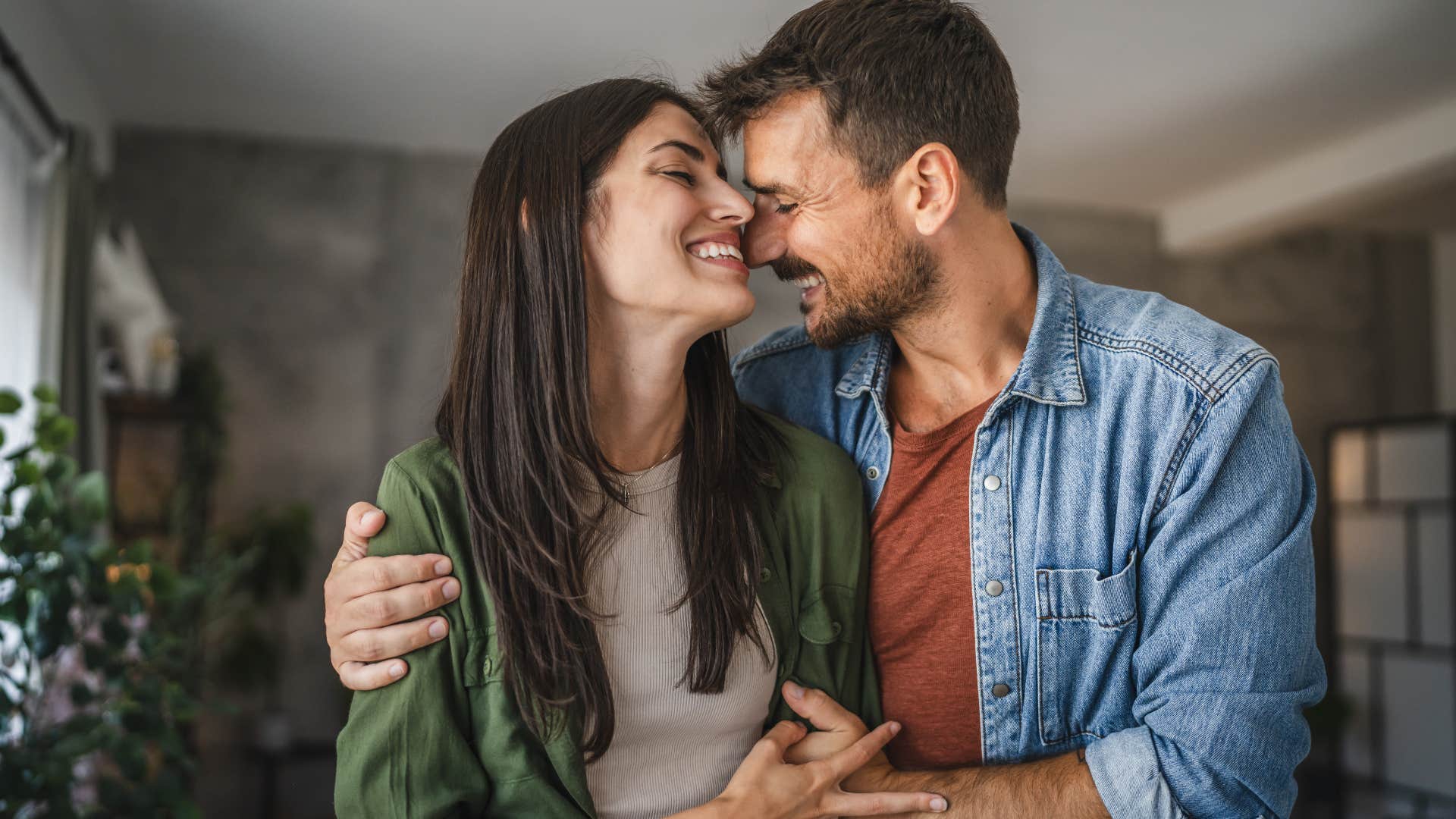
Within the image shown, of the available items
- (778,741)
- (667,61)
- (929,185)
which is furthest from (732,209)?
(667,61)

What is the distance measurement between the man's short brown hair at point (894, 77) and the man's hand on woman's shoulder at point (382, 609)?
2.94 ft

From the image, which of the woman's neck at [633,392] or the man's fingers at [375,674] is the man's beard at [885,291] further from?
the man's fingers at [375,674]

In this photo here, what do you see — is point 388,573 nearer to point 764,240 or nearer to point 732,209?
point 732,209

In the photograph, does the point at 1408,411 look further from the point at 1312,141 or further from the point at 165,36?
the point at 165,36

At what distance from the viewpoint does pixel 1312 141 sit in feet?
17.4

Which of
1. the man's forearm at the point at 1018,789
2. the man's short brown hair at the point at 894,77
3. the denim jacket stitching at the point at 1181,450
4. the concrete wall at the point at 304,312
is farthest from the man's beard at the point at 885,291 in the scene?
the concrete wall at the point at 304,312

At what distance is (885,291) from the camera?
1.70m

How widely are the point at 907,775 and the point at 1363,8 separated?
3687 millimetres

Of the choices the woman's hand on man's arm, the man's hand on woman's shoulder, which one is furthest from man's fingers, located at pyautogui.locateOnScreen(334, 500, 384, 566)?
the woman's hand on man's arm

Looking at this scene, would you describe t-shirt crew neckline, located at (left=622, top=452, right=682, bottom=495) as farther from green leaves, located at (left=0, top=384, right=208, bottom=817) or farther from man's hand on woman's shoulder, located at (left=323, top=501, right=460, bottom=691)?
green leaves, located at (left=0, top=384, right=208, bottom=817)

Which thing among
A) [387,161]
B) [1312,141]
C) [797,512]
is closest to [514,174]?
[797,512]

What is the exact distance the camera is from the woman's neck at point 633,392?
1.52 meters

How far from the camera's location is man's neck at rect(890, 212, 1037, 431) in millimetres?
1688

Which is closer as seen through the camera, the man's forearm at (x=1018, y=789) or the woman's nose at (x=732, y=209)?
the man's forearm at (x=1018, y=789)
